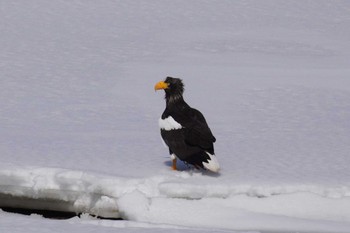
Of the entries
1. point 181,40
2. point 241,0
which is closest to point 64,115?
point 181,40

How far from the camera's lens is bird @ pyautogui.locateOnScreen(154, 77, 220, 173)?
7328 millimetres

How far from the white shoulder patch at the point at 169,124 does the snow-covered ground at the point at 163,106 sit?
1.23ft

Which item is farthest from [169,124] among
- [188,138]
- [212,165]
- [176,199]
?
[176,199]

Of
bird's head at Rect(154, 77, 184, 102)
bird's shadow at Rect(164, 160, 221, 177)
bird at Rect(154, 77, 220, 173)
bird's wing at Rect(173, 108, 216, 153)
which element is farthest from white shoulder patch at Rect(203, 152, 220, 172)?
bird's head at Rect(154, 77, 184, 102)

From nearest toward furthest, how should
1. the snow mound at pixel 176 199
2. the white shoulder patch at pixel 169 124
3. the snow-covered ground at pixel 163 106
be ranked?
the snow mound at pixel 176 199, the snow-covered ground at pixel 163 106, the white shoulder patch at pixel 169 124

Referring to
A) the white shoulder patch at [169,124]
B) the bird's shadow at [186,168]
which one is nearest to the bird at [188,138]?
the white shoulder patch at [169,124]

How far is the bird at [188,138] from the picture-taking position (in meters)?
7.33

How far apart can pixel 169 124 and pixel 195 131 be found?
0.94 ft

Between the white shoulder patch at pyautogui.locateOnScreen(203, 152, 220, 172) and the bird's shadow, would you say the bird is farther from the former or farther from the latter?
the bird's shadow

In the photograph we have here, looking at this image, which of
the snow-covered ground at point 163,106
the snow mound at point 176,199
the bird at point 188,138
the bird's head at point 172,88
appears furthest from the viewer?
the bird's head at point 172,88

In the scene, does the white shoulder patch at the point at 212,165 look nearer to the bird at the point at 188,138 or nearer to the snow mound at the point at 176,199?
the bird at the point at 188,138

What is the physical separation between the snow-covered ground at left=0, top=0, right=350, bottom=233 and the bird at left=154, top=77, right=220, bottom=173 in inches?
6.4

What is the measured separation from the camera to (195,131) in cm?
Result: 741

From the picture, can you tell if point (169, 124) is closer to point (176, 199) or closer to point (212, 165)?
point (212, 165)
